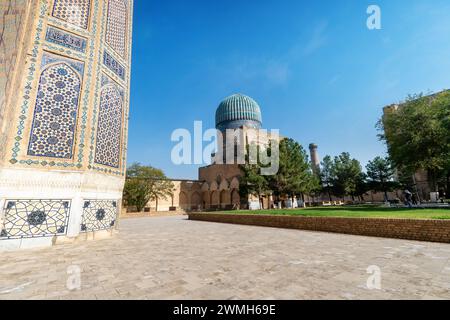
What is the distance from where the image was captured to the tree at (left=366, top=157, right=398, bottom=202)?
29.5 metres

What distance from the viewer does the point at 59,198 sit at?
565 cm

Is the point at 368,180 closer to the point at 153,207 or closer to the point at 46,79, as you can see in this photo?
the point at 153,207

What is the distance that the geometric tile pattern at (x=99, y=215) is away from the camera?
243 inches

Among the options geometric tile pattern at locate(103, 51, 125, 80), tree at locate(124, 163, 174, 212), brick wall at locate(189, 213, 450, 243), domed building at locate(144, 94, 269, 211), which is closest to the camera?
brick wall at locate(189, 213, 450, 243)

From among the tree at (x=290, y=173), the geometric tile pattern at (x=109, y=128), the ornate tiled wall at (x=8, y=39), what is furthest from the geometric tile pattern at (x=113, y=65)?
the tree at (x=290, y=173)

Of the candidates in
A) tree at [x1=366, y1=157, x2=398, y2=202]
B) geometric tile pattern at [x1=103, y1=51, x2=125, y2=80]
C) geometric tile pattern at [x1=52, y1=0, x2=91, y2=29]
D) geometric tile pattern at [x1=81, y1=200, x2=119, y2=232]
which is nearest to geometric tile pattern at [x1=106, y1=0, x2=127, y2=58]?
geometric tile pattern at [x1=103, y1=51, x2=125, y2=80]

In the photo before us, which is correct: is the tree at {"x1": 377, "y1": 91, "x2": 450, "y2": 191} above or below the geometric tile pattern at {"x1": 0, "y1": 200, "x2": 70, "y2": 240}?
above

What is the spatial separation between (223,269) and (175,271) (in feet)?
2.39

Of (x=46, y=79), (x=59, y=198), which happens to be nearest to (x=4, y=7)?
(x=46, y=79)

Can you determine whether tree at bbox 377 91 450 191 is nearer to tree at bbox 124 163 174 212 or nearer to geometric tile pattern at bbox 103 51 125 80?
geometric tile pattern at bbox 103 51 125 80

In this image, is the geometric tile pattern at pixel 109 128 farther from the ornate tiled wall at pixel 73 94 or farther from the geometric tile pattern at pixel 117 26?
the geometric tile pattern at pixel 117 26

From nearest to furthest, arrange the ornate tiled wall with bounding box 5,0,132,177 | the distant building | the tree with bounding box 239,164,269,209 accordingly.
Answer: the ornate tiled wall with bounding box 5,0,132,177, the tree with bounding box 239,164,269,209, the distant building

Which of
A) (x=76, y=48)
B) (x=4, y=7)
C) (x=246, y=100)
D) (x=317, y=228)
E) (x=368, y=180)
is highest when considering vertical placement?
(x=246, y=100)

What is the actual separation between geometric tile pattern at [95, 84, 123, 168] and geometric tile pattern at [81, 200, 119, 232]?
4.08 feet
